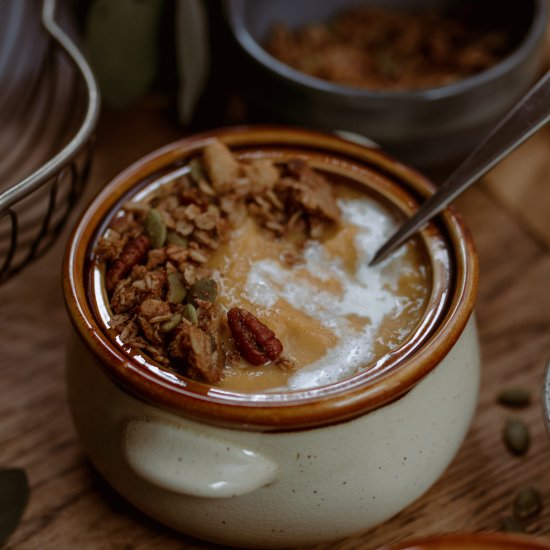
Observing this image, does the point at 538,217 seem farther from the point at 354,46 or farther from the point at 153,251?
the point at 153,251

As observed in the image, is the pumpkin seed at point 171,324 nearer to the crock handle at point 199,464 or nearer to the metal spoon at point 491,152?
the crock handle at point 199,464

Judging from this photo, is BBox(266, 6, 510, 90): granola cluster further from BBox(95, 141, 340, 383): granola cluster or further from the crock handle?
the crock handle

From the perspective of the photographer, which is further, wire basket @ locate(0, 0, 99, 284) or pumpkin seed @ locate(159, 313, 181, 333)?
wire basket @ locate(0, 0, 99, 284)

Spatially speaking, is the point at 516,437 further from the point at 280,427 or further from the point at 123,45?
the point at 123,45

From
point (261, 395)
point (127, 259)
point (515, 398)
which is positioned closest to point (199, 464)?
point (261, 395)

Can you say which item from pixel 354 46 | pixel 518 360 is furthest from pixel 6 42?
pixel 518 360

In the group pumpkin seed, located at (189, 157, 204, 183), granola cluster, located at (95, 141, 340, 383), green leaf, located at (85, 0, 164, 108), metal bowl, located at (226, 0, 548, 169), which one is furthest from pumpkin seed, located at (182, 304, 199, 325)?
green leaf, located at (85, 0, 164, 108)
